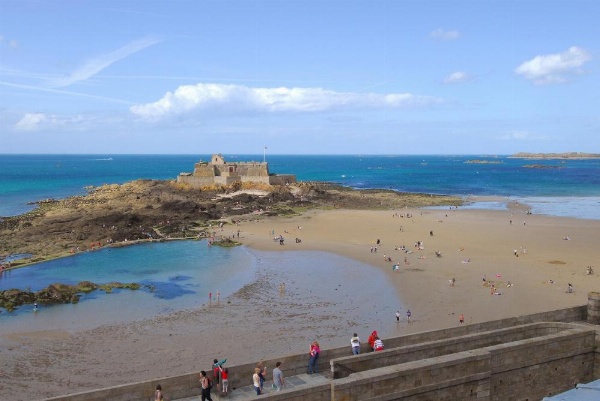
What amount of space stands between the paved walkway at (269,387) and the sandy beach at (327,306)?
19.3 feet

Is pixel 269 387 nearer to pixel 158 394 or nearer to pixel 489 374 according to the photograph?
pixel 158 394

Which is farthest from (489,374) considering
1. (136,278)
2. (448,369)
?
(136,278)

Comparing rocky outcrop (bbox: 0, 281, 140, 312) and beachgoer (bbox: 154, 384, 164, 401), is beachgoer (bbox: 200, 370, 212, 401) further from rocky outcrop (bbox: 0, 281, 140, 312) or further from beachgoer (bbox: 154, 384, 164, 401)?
rocky outcrop (bbox: 0, 281, 140, 312)

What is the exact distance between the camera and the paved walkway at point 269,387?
1069 cm

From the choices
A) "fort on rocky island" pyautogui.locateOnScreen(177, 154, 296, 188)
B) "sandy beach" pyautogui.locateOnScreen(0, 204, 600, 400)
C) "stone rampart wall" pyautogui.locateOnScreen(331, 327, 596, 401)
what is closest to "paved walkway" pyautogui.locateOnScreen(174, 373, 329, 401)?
"stone rampart wall" pyautogui.locateOnScreen(331, 327, 596, 401)

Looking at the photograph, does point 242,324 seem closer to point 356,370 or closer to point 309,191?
point 356,370

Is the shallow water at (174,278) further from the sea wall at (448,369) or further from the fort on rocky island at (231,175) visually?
the fort on rocky island at (231,175)

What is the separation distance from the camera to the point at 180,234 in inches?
1720

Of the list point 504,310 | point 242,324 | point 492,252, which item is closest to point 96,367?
point 242,324

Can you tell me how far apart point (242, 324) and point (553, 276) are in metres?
17.7

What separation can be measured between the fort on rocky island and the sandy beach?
1052 inches

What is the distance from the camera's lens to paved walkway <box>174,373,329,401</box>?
10688mm

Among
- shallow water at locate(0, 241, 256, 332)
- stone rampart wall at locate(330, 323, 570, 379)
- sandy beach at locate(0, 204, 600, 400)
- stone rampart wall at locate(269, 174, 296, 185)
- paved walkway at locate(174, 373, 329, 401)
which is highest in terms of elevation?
stone rampart wall at locate(269, 174, 296, 185)

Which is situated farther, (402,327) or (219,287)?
(219,287)
